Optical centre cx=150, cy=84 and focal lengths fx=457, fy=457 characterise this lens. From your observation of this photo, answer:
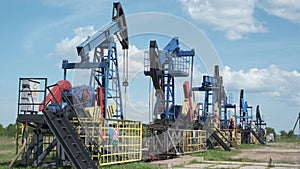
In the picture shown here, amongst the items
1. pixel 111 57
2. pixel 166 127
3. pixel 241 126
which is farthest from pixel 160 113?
pixel 241 126

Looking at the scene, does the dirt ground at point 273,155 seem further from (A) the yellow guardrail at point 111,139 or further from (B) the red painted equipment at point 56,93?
(B) the red painted equipment at point 56,93

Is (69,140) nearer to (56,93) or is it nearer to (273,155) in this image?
(56,93)

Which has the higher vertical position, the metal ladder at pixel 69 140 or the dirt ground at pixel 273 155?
the metal ladder at pixel 69 140

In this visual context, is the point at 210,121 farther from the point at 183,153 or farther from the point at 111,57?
the point at 111,57

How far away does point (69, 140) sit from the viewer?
12992 mm

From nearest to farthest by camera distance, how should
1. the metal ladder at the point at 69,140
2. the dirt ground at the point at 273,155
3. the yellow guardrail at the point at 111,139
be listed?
the metal ladder at the point at 69,140, the yellow guardrail at the point at 111,139, the dirt ground at the point at 273,155

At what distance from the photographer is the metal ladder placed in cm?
1266

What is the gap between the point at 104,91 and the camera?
63.9 feet

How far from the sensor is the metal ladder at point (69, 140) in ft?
41.5

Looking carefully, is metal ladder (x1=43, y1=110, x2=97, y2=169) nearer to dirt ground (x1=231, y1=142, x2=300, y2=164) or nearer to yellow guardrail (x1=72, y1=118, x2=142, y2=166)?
yellow guardrail (x1=72, y1=118, x2=142, y2=166)

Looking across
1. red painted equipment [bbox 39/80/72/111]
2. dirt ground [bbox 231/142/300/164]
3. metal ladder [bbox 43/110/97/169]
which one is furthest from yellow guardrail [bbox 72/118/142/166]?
dirt ground [bbox 231/142/300/164]

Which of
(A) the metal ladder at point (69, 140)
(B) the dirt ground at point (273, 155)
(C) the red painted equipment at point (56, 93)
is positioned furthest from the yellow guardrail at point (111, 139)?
(B) the dirt ground at point (273, 155)

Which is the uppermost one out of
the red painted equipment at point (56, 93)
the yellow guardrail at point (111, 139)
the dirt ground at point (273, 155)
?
the red painted equipment at point (56, 93)

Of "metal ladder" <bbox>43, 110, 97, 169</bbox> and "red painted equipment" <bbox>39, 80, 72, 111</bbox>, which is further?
"red painted equipment" <bbox>39, 80, 72, 111</bbox>
